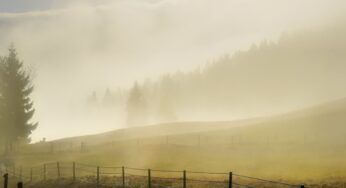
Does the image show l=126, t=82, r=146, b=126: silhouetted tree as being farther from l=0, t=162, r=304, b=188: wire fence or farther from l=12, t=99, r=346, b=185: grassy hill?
l=0, t=162, r=304, b=188: wire fence

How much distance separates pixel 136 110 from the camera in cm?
14212

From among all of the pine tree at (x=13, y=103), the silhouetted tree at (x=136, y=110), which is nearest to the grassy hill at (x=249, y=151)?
the pine tree at (x=13, y=103)

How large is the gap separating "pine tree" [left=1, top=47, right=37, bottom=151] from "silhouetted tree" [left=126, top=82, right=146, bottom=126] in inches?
2313

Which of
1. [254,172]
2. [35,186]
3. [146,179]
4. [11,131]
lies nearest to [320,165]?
[254,172]

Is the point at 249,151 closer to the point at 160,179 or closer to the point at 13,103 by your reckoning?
the point at 160,179

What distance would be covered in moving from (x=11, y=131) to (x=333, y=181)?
58829 millimetres

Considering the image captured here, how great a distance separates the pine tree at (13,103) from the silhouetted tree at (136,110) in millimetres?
58763

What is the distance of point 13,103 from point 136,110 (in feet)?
208

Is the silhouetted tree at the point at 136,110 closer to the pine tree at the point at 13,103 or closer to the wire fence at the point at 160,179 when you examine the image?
the pine tree at the point at 13,103

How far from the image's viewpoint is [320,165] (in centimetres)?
5041

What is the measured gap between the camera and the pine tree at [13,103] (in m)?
80.2

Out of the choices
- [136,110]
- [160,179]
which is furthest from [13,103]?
[136,110]

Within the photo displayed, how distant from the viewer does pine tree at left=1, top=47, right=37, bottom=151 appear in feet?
263

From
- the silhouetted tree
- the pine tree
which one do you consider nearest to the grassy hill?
the pine tree
